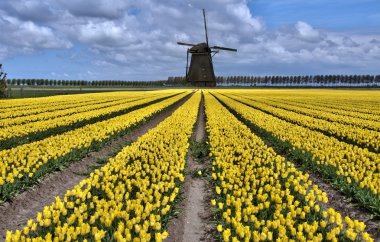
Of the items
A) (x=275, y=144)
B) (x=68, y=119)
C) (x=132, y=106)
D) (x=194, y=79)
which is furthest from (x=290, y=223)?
(x=194, y=79)

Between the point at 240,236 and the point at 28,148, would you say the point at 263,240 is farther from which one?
the point at 28,148

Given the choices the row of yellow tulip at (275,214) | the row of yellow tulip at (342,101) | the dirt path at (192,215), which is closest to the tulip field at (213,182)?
the row of yellow tulip at (275,214)

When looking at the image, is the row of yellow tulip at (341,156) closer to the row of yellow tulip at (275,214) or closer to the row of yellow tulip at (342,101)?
the row of yellow tulip at (275,214)

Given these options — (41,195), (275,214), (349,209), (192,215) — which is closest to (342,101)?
(349,209)

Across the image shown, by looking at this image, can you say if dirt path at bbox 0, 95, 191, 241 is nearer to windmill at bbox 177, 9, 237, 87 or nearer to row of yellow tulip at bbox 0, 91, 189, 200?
row of yellow tulip at bbox 0, 91, 189, 200

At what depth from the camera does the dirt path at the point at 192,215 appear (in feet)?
23.2

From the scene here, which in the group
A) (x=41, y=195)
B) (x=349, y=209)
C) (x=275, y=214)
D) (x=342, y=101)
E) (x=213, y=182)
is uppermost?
(x=275, y=214)

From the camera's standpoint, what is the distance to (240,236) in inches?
209

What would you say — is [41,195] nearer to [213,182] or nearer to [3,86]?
[213,182]

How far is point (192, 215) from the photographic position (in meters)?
8.19

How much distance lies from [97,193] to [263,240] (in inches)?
153

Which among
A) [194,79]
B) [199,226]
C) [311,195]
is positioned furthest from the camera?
[194,79]

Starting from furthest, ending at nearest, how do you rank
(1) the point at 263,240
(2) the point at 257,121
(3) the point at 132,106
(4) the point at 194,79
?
(4) the point at 194,79 → (3) the point at 132,106 → (2) the point at 257,121 → (1) the point at 263,240

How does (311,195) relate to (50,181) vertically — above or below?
above
